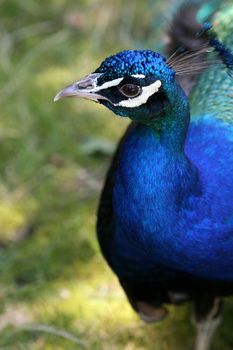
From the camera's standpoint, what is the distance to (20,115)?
8.89 feet

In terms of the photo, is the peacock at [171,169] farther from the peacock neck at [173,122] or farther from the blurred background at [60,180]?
the blurred background at [60,180]

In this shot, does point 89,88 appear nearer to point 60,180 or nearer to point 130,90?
point 130,90

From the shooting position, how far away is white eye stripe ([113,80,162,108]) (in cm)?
126

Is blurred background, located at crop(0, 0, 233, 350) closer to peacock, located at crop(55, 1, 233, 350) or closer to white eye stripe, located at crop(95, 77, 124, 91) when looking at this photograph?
peacock, located at crop(55, 1, 233, 350)

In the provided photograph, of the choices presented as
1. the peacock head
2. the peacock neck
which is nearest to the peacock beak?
the peacock head

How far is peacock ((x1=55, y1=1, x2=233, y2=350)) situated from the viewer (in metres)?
1.27

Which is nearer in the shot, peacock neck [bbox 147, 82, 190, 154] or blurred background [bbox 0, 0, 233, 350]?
peacock neck [bbox 147, 82, 190, 154]

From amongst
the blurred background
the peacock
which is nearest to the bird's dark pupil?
the peacock

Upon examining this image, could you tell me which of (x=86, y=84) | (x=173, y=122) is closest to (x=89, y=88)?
(x=86, y=84)

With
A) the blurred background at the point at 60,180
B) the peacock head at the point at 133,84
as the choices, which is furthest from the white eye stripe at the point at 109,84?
the blurred background at the point at 60,180

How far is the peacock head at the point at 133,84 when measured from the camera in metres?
1.24

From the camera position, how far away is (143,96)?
126 centimetres

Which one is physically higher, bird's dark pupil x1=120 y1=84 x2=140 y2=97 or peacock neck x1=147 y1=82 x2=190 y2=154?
bird's dark pupil x1=120 y1=84 x2=140 y2=97

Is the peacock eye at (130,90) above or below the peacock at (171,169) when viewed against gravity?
above
